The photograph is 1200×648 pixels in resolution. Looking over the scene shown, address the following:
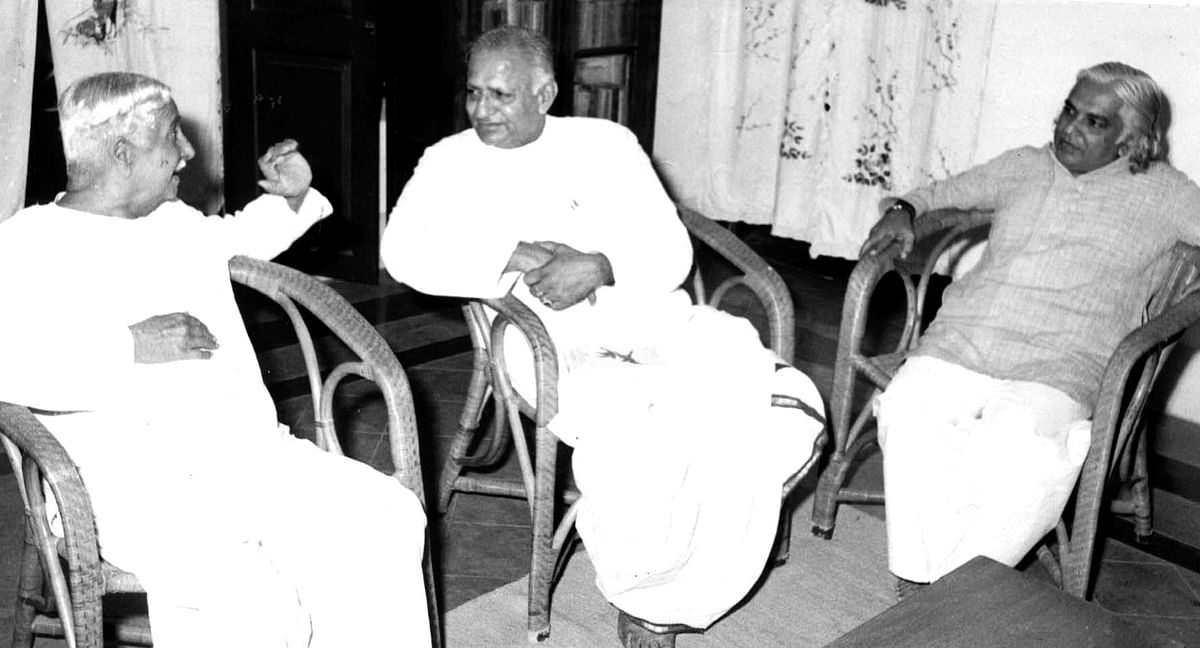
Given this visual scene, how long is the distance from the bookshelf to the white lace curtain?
100 centimetres

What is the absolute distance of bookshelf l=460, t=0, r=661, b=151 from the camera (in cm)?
484

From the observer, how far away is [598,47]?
5.10 meters

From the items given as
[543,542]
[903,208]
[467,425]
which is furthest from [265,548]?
[903,208]

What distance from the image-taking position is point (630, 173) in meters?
2.62

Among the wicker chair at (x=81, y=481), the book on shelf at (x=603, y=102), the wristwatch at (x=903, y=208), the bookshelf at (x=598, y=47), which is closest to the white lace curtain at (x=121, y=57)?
the bookshelf at (x=598, y=47)

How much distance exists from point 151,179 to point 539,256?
784mm

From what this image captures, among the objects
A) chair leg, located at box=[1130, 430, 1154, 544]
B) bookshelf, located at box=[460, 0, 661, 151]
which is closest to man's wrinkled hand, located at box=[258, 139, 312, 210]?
chair leg, located at box=[1130, 430, 1154, 544]

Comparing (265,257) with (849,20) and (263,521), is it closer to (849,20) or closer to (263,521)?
(263,521)

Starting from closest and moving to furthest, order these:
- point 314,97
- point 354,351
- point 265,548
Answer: point 265,548 → point 354,351 → point 314,97

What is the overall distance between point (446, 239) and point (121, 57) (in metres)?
2.33

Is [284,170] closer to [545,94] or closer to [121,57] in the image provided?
[545,94]

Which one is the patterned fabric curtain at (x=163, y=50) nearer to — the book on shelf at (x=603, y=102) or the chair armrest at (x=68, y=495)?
the book on shelf at (x=603, y=102)

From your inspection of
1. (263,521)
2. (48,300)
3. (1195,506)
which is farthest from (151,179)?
(1195,506)

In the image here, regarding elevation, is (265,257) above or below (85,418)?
above
